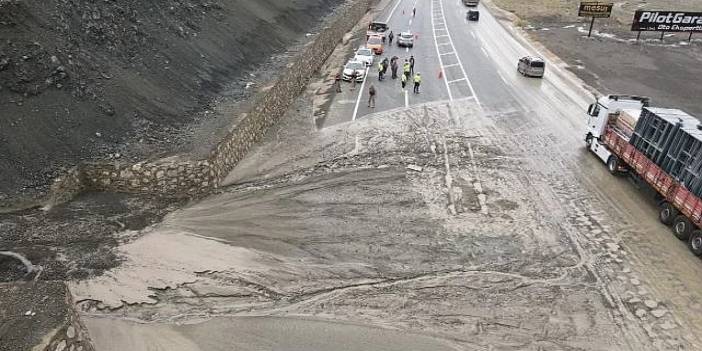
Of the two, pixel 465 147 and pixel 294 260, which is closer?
pixel 294 260

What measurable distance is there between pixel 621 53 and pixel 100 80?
120 feet

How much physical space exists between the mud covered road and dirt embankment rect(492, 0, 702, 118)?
12.3 meters

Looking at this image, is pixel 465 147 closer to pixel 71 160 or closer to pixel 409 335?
pixel 409 335

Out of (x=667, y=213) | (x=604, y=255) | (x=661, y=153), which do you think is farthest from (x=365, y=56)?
(x=604, y=255)

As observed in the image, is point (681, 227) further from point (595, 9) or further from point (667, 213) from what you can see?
point (595, 9)

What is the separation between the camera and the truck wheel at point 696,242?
566 inches

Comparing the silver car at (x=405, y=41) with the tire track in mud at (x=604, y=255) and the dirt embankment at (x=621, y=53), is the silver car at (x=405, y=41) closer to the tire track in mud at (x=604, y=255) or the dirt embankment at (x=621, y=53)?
the dirt embankment at (x=621, y=53)

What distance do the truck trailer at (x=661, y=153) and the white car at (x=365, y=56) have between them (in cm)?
1519

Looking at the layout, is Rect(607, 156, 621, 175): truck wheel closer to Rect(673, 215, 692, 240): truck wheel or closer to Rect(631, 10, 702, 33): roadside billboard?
Rect(673, 215, 692, 240): truck wheel

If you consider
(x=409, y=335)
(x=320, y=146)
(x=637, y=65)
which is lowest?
(x=409, y=335)

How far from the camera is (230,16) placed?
96.3 feet

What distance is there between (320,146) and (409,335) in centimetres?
1085

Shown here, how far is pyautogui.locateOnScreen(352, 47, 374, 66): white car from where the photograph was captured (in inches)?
1249

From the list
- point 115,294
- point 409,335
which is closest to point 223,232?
point 115,294
